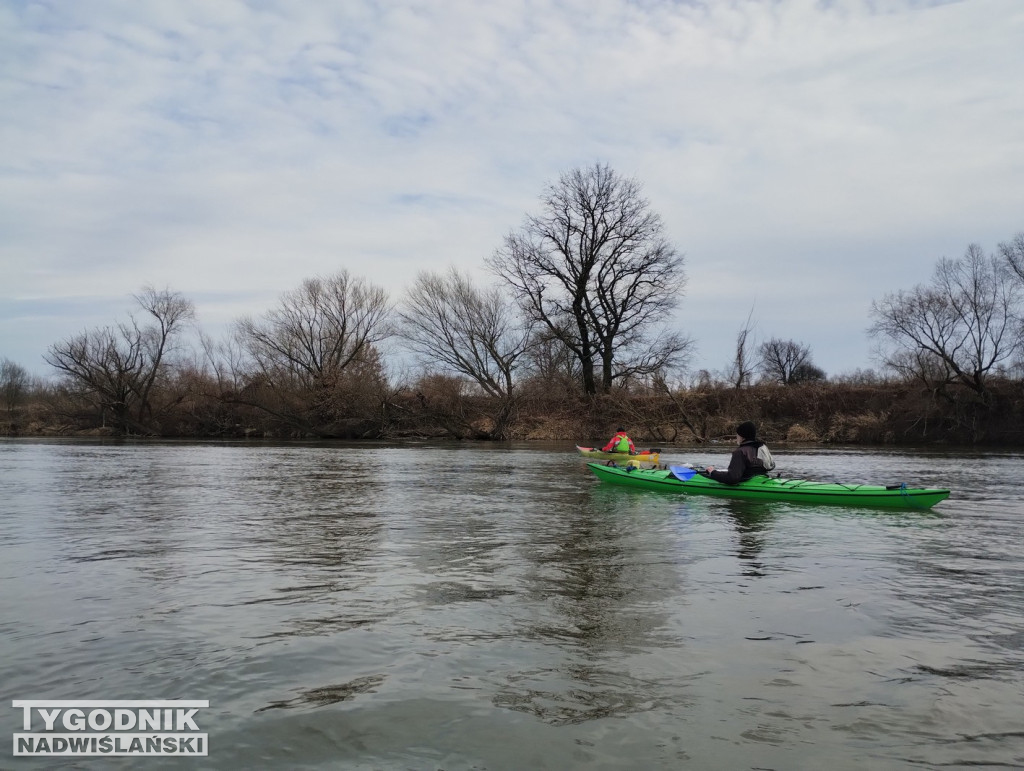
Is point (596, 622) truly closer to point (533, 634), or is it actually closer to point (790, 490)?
point (533, 634)

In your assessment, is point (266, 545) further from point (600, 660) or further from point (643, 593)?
point (600, 660)

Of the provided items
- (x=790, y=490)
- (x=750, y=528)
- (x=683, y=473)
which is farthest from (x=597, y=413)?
(x=750, y=528)

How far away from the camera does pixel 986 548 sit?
909 cm

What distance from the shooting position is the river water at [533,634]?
386 centimetres

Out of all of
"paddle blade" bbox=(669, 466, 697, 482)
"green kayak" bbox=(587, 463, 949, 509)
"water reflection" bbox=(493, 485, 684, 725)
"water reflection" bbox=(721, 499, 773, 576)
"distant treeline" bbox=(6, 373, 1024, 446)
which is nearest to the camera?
"water reflection" bbox=(493, 485, 684, 725)

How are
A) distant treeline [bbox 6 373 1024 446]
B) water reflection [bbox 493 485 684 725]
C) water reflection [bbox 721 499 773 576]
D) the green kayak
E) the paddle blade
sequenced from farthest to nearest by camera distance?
distant treeline [bbox 6 373 1024 446] → the paddle blade → the green kayak → water reflection [bbox 721 499 773 576] → water reflection [bbox 493 485 684 725]

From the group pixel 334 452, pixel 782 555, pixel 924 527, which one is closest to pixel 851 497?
pixel 924 527

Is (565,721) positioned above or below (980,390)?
below

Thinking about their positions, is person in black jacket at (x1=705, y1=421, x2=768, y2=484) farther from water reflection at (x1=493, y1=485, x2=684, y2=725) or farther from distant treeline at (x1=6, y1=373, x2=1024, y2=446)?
distant treeline at (x1=6, y1=373, x2=1024, y2=446)

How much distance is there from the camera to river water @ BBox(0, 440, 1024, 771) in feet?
12.7

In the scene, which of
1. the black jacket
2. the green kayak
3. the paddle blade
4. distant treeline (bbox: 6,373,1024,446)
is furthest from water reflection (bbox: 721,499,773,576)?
distant treeline (bbox: 6,373,1024,446)

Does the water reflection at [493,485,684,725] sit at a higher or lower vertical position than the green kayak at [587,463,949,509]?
lower

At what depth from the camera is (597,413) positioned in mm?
40594

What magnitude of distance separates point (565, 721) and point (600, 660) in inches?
39.3
